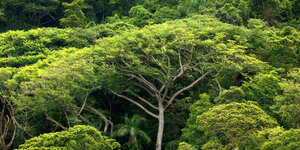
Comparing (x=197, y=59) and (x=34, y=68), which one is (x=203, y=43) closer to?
(x=197, y=59)

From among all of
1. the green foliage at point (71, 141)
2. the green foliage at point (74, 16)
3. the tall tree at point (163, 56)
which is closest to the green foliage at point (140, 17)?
the green foliage at point (74, 16)

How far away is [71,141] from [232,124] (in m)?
6.76

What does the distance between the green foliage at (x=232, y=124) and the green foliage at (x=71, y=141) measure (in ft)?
14.9

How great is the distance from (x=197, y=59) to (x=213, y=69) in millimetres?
1248

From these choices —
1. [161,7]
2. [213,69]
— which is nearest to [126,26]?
[161,7]

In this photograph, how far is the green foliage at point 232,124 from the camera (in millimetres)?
14977

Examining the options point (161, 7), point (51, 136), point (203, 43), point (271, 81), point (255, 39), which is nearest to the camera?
point (51, 136)

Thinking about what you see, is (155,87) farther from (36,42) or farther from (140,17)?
(140,17)

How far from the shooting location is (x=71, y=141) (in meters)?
14.9

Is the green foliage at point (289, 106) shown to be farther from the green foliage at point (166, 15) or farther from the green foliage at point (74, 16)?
the green foliage at point (74, 16)

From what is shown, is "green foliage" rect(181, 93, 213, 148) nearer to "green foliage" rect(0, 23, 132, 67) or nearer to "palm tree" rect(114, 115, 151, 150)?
"palm tree" rect(114, 115, 151, 150)

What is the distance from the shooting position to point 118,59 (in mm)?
22938

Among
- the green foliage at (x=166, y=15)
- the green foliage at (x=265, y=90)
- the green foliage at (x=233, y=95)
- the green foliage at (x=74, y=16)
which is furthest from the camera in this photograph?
the green foliage at (x=74, y=16)

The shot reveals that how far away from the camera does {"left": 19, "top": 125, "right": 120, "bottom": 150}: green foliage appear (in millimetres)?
14383
